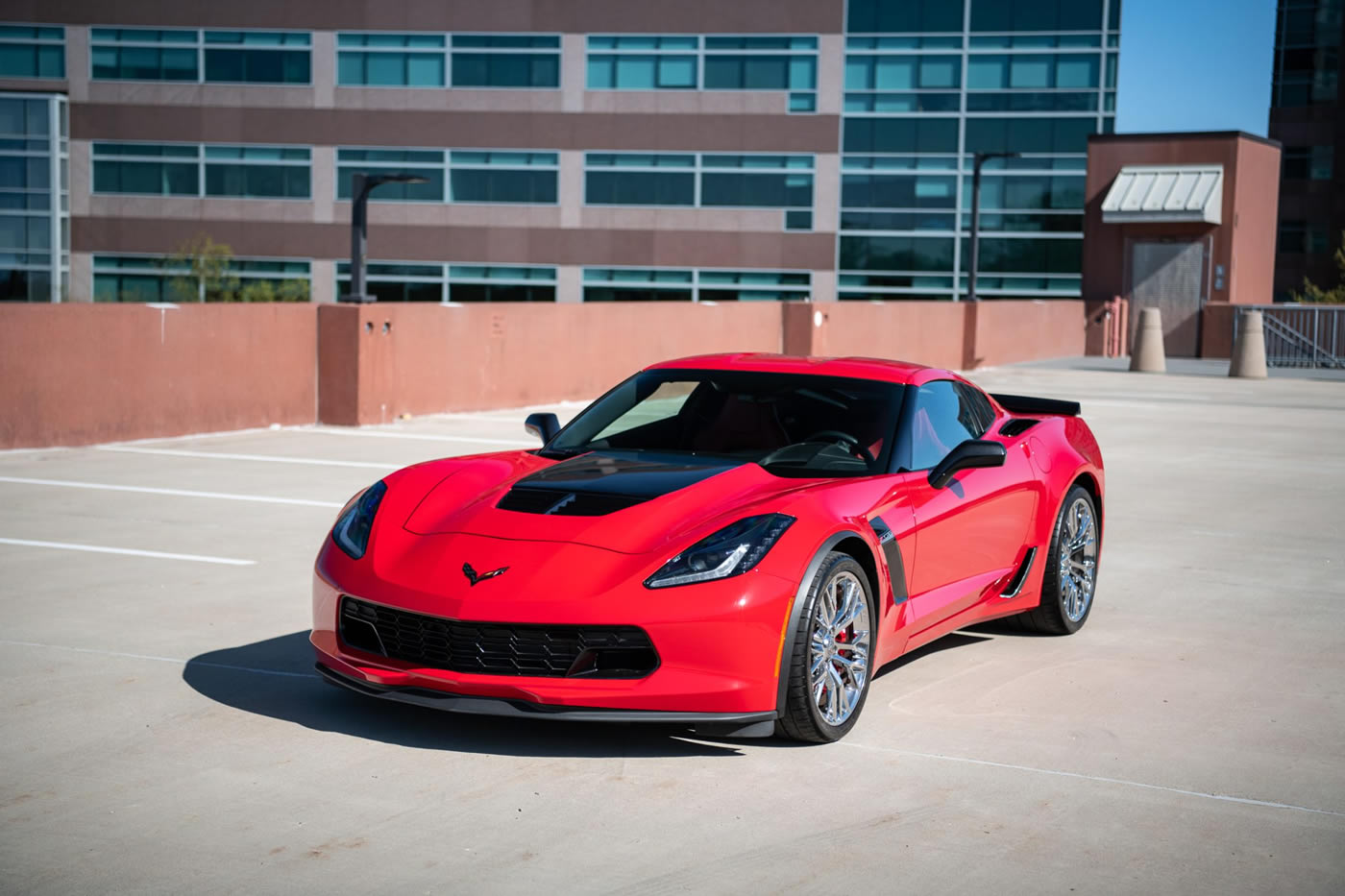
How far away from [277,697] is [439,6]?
57.8 m

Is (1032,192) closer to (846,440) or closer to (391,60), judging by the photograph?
(391,60)

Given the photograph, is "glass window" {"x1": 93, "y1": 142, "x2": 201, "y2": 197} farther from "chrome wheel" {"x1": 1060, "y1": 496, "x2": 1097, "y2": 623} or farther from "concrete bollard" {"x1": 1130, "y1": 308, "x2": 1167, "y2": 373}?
"chrome wheel" {"x1": 1060, "y1": 496, "x2": 1097, "y2": 623}

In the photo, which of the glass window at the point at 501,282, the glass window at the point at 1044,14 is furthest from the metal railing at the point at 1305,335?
the glass window at the point at 501,282

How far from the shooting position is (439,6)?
6091cm

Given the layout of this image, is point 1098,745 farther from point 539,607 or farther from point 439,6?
point 439,6

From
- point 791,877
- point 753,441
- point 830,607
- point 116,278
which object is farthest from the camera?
point 116,278

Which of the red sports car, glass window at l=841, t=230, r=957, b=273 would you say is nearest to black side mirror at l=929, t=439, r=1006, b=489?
the red sports car

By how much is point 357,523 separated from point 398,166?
5729cm

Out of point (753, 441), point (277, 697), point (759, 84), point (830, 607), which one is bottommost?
point (277, 697)

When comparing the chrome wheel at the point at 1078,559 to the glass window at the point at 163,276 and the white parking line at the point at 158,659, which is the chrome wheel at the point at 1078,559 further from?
the glass window at the point at 163,276

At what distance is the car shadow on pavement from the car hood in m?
0.66

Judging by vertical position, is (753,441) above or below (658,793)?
above

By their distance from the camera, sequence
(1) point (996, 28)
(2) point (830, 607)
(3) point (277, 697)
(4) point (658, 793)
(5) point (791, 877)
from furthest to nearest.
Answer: (1) point (996, 28) → (3) point (277, 697) → (2) point (830, 607) → (4) point (658, 793) → (5) point (791, 877)

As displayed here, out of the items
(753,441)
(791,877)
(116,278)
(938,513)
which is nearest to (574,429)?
(753,441)
